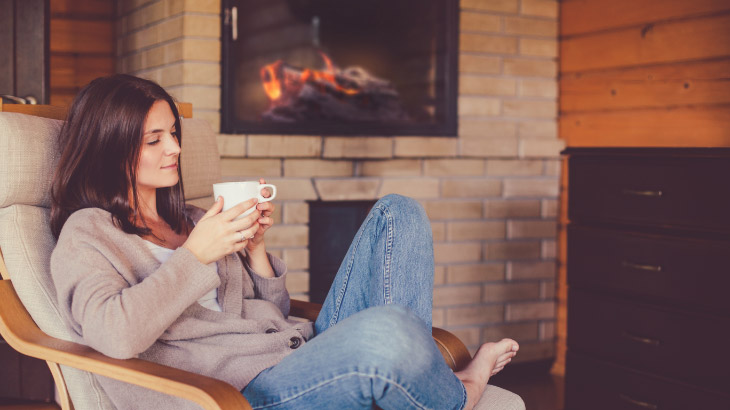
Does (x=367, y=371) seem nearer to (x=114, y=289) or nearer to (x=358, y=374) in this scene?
(x=358, y=374)

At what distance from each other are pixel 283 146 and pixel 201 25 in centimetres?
45

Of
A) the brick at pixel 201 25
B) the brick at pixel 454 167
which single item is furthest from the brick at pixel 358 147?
the brick at pixel 201 25

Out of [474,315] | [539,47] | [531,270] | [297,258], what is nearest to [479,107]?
[539,47]

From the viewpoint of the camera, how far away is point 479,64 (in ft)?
9.10

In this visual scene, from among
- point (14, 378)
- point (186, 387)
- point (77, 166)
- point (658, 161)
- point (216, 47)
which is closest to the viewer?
point (186, 387)

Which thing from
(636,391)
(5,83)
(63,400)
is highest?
(5,83)

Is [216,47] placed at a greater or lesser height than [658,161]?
greater

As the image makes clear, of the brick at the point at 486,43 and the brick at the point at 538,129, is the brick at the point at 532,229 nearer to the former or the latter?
the brick at the point at 538,129

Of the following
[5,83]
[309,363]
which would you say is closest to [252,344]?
[309,363]

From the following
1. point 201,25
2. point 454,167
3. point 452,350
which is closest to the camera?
point 452,350

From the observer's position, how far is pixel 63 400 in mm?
1406

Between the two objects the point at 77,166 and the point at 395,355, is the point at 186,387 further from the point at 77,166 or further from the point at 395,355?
the point at 77,166

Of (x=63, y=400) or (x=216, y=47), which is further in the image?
(x=216, y=47)

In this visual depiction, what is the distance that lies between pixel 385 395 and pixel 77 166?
2.24 feet
